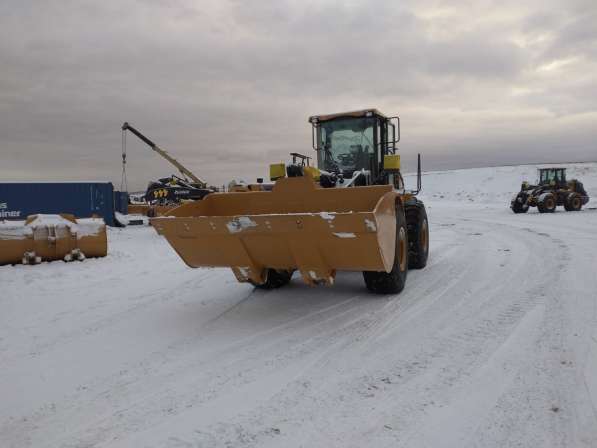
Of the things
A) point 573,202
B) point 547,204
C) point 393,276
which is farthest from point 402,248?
point 573,202

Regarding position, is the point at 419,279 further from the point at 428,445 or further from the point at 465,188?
the point at 465,188

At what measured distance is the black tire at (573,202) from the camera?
68.2ft

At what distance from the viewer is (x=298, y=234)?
12.3ft

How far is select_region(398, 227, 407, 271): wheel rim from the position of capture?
5.07 meters

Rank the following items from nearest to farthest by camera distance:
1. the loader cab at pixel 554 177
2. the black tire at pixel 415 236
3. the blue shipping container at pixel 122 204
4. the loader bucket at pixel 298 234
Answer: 1. the loader bucket at pixel 298 234
2. the black tire at pixel 415 236
3. the blue shipping container at pixel 122 204
4. the loader cab at pixel 554 177

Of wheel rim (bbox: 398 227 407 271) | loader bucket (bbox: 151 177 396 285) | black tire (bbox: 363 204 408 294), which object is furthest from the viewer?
wheel rim (bbox: 398 227 407 271)

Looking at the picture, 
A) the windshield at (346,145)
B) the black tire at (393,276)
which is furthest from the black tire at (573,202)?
the black tire at (393,276)

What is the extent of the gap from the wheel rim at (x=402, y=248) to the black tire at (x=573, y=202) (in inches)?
763

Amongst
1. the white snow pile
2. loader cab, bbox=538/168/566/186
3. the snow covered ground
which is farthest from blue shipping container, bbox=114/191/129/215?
loader cab, bbox=538/168/566/186

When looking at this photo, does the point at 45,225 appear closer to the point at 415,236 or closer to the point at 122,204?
the point at 415,236

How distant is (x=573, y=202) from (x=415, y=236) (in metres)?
18.4

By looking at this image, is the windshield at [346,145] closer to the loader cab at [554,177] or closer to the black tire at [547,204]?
the black tire at [547,204]

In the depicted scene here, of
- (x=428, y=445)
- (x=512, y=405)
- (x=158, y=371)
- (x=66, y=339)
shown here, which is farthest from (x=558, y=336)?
(x=66, y=339)

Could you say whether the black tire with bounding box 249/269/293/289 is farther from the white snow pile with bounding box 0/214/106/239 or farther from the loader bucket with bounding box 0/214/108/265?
the white snow pile with bounding box 0/214/106/239
